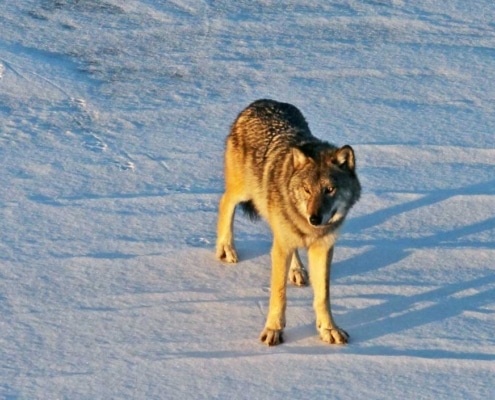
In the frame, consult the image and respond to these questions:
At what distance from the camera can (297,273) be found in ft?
23.4

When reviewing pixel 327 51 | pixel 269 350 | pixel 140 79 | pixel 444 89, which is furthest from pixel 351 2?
pixel 269 350

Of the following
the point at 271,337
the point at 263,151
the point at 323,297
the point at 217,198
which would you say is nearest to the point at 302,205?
the point at 323,297

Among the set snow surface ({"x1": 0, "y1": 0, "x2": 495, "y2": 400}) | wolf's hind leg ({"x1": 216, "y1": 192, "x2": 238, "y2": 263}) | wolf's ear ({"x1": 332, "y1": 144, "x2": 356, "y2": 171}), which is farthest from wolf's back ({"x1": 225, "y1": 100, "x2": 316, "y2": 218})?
snow surface ({"x1": 0, "y1": 0, "x2": 495, "y2": 400})

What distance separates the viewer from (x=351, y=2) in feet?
40.2

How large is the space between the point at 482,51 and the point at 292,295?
529 cm

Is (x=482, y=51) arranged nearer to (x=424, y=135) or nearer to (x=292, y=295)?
(x=424, y=135)

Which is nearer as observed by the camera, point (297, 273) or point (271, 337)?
point (271, 337)

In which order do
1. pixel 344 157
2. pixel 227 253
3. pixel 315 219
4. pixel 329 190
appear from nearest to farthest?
pixel 315 219 → pixel 329 190 → pixel 344 157 → pixel 227 253

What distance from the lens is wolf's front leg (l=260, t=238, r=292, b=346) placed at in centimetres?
636

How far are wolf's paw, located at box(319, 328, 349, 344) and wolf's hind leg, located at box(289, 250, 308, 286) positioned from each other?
2.51 ft

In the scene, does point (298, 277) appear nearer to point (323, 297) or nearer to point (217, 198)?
point (323, 297)

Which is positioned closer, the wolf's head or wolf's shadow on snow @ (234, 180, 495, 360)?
the wolf's head

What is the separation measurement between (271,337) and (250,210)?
1400 mm

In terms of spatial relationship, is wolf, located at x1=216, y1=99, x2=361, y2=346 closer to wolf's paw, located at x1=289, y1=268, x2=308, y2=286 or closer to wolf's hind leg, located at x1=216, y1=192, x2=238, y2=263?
wolf's paw, located at x1=289, y1=268, x2=308, y2=286
